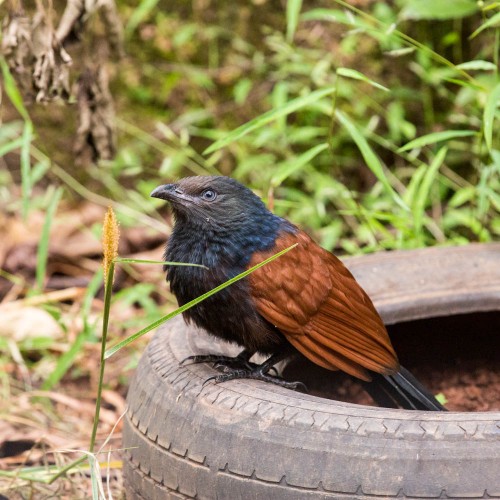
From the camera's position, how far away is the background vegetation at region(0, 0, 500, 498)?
4711mm

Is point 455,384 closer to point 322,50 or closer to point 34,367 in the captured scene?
point 34,367

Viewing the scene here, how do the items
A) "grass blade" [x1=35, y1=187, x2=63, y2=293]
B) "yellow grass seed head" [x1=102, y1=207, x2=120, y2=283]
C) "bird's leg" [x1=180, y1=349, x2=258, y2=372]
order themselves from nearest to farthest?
"yellow grass seed head" [x1=102, y1=207, x2=120, y2=283] → "bird's leg" [x1=180, y1=349, x2=258, y2=372] → "grass blade" [x1=35, y1=187, x2=63, y2=293]

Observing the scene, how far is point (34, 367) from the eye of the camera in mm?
4664

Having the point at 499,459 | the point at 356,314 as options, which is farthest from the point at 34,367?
the point at 499,459

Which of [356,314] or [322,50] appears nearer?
[356,314]

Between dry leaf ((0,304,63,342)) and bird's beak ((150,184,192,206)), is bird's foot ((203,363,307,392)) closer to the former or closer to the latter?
bird's beak ((150,184,192,206))

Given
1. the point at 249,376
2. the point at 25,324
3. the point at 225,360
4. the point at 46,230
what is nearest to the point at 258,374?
the point at 249,376

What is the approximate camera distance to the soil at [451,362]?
10.9 ft

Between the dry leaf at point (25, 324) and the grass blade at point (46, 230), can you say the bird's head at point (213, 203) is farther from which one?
the dry leaf at point (25, 324)

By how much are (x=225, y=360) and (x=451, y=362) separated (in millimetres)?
1000

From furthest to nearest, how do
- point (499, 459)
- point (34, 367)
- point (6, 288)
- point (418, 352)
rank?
point (6, 288) → point (34, 367) → point (418, 352) → point (499, 459)

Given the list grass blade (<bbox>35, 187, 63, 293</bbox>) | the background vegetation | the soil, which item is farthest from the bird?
the background vegetation

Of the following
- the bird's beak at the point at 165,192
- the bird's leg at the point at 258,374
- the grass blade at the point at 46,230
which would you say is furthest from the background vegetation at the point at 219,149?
the bird's leg at the point at 258,374

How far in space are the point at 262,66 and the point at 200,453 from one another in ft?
12.4
